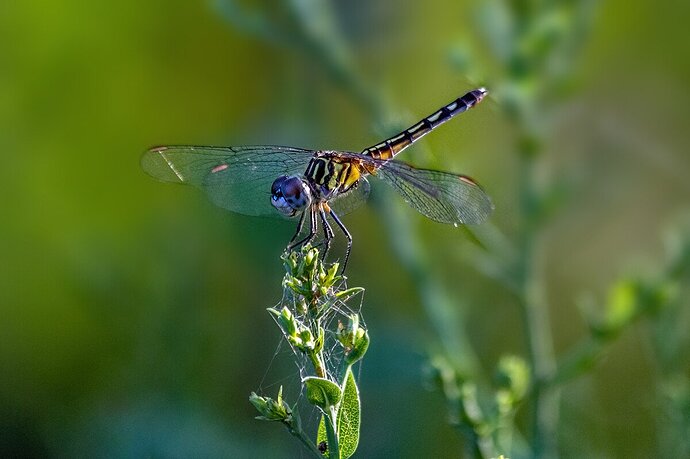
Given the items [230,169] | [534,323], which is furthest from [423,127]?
[534,323]

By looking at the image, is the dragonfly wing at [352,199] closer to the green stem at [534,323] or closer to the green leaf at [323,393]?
the green stem at [534,323]

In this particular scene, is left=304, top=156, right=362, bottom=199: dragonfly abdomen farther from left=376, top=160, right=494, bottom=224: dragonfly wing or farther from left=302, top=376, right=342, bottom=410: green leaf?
left=302, top=376, right=342, bottom=410: green leaf

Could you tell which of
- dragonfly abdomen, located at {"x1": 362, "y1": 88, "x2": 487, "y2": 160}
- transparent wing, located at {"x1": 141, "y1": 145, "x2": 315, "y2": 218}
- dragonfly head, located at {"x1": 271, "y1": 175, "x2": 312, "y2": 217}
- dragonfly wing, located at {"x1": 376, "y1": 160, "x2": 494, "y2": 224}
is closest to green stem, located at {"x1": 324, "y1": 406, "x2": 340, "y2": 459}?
dragonfly wing, located at {"x1": 376, "y1": 160, "x2": 494, "y2": 224}

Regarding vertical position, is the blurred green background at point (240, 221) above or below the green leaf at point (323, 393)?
above

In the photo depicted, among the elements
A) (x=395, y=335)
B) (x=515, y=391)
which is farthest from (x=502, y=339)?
(x=515, y=391)

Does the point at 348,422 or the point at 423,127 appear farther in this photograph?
the point at 423,127

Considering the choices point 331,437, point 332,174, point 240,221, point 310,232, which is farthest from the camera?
point 240,221

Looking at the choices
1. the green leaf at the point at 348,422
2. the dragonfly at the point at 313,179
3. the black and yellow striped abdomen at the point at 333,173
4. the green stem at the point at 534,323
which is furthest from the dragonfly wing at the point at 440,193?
the green leaf at the point at 348,422

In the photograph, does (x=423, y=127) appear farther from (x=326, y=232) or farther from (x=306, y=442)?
(x=306, y=442)
